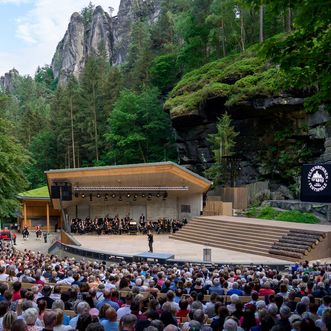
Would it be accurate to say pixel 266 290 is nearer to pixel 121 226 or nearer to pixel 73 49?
pixel 121 226

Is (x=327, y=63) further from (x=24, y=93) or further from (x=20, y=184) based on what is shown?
(x=24, y=93)

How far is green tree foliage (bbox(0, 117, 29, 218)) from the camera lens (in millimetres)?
22625

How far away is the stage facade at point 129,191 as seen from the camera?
Answer: 27547 mm

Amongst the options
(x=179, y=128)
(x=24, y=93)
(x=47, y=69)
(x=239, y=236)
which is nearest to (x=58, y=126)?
(x=179, y=128)

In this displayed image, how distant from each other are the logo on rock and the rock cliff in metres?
75.3

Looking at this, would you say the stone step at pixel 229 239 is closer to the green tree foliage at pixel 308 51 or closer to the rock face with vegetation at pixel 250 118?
the rock face with vegetation at pixel 250 118

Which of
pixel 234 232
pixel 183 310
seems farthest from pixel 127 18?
pixel 183 310

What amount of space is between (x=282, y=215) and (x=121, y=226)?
10.4 m

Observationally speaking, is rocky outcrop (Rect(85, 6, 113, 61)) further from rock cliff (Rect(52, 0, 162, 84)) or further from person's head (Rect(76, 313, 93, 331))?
person's head (Rect(76, 313, 93, 331))

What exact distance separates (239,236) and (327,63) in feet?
53.3

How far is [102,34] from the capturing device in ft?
325

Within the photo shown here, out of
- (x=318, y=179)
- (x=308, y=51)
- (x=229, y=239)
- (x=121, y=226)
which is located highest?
(x=308, y=51)

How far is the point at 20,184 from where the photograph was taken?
2434cm

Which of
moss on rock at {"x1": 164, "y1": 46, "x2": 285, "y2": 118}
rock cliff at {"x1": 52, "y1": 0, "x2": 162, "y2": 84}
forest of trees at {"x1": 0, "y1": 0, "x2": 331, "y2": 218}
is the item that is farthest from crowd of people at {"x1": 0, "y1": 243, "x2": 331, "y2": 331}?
rock cliff at {"x1": 52, "y1": 0, "x2": 162, "y2": 84}
